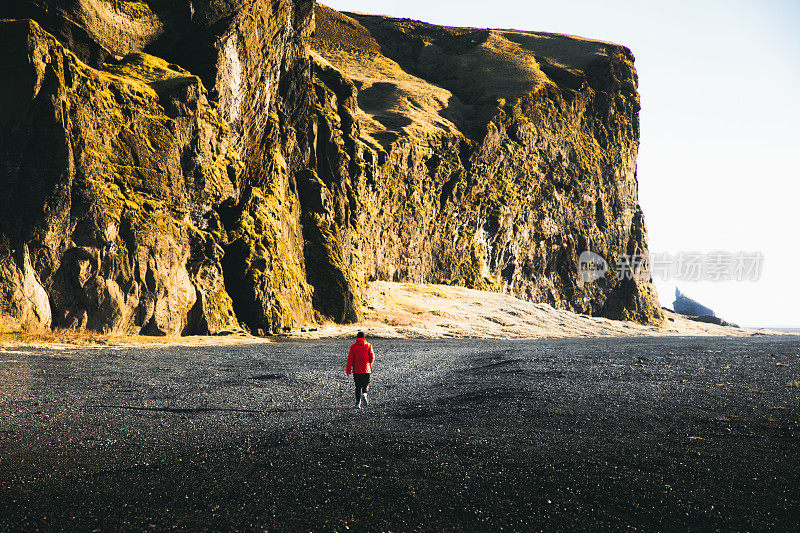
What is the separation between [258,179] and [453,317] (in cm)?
2014

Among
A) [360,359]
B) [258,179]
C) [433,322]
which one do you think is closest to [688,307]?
[433,322]

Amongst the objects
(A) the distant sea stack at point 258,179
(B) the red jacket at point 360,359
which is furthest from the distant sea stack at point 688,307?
(B) the red jacket at point 360,359

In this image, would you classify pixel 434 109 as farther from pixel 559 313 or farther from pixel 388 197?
pixel 559 313

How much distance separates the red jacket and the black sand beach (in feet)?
2.94

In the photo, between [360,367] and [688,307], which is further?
[688,307]

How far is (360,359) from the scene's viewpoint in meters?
11.6

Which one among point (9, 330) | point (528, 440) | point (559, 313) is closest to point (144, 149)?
point (9, 330)

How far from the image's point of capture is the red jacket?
11531mm

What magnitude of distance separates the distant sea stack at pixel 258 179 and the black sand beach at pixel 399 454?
1252 centimetres

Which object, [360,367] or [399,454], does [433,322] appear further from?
[399,454]

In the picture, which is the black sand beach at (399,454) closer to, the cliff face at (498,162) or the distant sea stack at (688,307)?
the cliff face at (498,162)

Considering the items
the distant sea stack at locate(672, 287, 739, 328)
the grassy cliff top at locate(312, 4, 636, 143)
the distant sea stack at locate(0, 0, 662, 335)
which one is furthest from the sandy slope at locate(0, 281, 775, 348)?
the distant sea stack at locate(672, 287, 739, 328)

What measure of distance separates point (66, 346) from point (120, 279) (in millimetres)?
6164

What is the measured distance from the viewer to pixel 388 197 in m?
58.1
